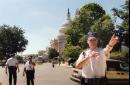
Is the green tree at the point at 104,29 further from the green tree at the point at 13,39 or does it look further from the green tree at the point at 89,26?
the green tree at the point at 13,39

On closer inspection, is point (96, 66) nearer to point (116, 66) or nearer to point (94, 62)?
point (94, 62)

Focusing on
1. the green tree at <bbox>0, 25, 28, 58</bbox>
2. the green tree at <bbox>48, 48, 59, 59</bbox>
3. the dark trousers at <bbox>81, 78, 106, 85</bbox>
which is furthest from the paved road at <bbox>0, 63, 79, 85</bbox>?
the green tree at <bbox>48, 48, 59, 59</bbox>

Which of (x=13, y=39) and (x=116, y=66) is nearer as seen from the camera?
(x=116, y=66)

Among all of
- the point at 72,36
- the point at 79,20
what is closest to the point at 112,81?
the point at 79,20

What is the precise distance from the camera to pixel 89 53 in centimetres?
798

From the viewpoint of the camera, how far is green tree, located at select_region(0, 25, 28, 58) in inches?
4852

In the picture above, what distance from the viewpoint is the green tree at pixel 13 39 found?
12325 centimetres

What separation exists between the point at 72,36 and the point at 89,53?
6772 centimetres

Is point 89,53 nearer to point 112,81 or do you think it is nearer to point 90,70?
point 90,70

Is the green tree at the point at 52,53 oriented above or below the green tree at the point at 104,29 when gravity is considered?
below

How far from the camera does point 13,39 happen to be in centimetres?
12369

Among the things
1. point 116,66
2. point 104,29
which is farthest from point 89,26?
point 116,66

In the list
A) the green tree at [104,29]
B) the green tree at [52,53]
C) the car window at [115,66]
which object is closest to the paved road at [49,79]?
the car window at [115,66]

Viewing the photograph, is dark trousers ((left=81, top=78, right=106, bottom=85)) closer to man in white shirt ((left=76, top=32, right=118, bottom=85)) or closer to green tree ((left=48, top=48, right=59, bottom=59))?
man in white shirt ((left=76, top=32, right=118, bottom=85))
